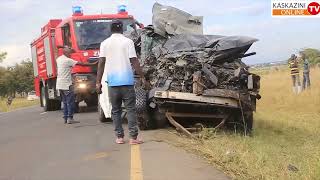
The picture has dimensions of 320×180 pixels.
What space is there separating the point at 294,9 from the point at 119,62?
9935mm

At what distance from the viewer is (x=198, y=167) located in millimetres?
7023

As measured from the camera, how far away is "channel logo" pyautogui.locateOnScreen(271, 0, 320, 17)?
1682 centimetres

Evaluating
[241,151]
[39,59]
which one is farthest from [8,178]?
[39,59]

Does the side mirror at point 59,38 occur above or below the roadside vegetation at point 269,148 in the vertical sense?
above

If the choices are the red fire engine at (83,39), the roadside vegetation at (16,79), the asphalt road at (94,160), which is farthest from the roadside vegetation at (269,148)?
the roadside vegetation at (16,79)

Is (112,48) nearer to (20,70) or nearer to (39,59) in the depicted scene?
(39,59)

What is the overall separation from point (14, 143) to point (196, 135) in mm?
3365

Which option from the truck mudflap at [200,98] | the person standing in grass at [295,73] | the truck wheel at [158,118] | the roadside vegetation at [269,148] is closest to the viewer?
the roadside vegetation at [269,148]

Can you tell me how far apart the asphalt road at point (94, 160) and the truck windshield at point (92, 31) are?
5.31m

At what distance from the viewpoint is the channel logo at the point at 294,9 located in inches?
662

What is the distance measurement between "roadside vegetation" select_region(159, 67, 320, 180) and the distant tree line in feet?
255

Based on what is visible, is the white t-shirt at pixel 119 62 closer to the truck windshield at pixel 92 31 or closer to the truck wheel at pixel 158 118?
the truck wheel at pixel 158 118

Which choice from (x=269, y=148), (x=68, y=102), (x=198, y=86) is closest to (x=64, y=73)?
(x=68, y=102)

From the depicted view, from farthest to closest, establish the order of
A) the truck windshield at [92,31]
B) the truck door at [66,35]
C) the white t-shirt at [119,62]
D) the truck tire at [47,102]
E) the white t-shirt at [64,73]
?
the truck tire at [47,102], the truck door at [66,35], the truck windshield at [92,31], the white t-shirt at [64,73], the white t-shirt at [119,62]
